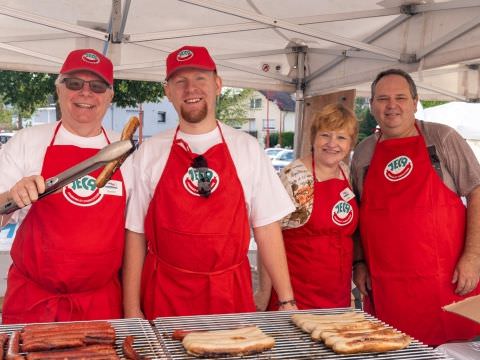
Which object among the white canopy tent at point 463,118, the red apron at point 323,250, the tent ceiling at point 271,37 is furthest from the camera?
the white canopy tent at point 463,118

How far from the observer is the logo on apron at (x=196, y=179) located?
Answer: 94.3 inches

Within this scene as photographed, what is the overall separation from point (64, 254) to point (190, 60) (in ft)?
3.49

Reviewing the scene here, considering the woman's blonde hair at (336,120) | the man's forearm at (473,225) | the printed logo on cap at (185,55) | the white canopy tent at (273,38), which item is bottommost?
the man's forearm at (473,225)

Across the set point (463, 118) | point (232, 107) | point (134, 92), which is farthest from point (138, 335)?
point (232, 107)

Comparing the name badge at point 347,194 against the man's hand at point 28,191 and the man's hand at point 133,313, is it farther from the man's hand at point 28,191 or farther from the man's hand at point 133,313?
the man's hand at point 28,191

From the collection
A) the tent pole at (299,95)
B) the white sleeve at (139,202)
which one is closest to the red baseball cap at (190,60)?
the white sleeve at (139,202)

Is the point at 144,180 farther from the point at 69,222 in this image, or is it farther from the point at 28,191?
the point at 28,191

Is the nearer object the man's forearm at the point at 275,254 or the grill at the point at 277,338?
the grill at the point at 277,338

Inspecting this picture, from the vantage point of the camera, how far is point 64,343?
4.93 ft

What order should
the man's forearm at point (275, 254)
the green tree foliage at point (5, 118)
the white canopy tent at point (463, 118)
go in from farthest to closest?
the green tree foliage at point (5, 118), the white canopy tent at point (463, 118), the man's forearm at point (275, 254)

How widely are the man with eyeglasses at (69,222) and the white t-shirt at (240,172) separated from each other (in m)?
0.08

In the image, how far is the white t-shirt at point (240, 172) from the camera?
2490 mm

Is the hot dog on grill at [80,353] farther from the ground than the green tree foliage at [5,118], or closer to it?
closer to it

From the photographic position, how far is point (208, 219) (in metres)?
2.36
